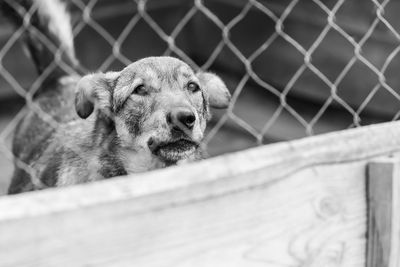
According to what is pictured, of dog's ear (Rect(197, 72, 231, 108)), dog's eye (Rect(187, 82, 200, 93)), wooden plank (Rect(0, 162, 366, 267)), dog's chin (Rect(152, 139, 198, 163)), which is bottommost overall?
wooden plank (Rect(0, 162, 366, 267))

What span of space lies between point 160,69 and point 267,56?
104 inches

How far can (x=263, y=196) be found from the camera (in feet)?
3.72

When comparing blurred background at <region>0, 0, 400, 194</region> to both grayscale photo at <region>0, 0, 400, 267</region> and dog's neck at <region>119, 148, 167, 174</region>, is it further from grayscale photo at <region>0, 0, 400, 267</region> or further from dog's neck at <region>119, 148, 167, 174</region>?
dog's neck at <region>119, 148, 167, 174</region>

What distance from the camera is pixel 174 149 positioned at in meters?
2.28

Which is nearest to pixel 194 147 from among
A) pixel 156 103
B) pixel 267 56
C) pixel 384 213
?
pixel 156 103

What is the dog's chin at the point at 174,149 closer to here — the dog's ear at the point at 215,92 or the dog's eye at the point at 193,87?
the dog's eye at the point at 193,87

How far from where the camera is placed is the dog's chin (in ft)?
7.46

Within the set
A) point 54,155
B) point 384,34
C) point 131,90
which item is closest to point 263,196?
point 131,90

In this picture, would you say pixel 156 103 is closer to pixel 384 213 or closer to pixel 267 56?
pixel 384 213

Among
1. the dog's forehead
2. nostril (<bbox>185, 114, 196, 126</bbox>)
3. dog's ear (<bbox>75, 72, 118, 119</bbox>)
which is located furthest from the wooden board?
dog's ear (<bbox>75, 72, 118, 119</bbox>)

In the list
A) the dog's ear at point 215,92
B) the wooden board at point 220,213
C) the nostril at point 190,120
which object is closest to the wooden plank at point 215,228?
the wooden board at point 220,213

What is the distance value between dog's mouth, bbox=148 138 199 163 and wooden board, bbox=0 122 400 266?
1057mm

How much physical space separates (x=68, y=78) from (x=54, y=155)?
0.63 metres

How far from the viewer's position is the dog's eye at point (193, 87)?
2529mm
